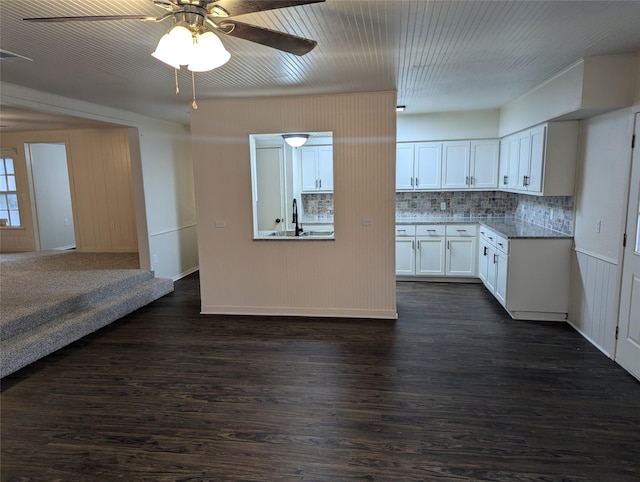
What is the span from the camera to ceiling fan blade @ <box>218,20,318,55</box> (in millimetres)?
1843

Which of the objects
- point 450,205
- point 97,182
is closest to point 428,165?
point 450,205

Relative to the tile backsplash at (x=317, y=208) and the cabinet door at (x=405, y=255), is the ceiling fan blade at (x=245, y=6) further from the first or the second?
the tile backsplash at (x=317, y=208)

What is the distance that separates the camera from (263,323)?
4426mm

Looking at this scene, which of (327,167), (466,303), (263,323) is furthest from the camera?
(327,167)

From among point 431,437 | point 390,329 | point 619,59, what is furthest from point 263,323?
point 619,59

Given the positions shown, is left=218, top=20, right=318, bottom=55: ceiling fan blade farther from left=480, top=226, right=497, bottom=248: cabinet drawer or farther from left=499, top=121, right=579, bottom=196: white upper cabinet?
left=480, top=226, right=497, bottom=248: cabinet drawer

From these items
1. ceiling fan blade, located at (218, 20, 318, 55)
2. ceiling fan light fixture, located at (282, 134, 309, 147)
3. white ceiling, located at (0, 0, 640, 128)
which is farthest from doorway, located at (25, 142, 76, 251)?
ceiling fan blade, located at (218, 20, 318, 55)

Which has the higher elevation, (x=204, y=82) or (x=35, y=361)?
(x=204, y=82)

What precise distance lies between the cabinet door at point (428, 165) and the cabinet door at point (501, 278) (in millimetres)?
1705

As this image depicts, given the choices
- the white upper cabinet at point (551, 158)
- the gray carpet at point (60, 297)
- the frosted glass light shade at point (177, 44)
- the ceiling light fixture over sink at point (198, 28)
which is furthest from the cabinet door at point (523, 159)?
the gray carpet at point (60, 297)

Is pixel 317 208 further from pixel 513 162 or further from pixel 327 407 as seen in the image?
pixel 327 407

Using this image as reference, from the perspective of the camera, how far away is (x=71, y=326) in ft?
12.9

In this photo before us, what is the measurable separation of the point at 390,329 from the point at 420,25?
288 cm

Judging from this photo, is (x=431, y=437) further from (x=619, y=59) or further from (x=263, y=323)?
(x=619, y=59)
